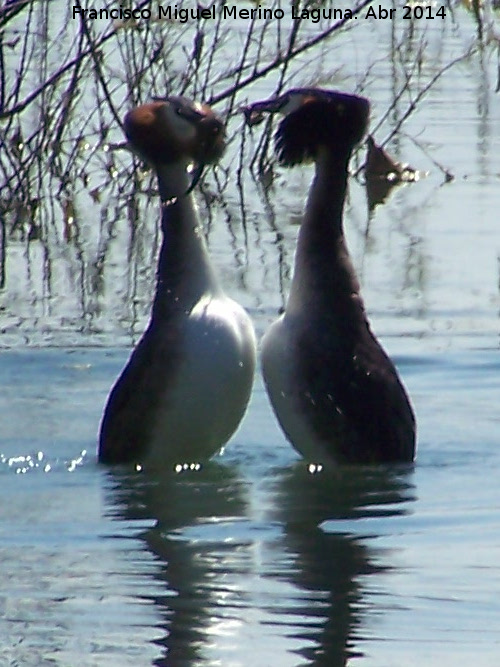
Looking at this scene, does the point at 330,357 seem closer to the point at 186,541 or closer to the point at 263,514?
the point at 263,514

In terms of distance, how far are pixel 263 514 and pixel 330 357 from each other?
646mm

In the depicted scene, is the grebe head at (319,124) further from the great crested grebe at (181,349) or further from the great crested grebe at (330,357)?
the great crested grebe at (181,349)

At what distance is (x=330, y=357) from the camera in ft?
23.2

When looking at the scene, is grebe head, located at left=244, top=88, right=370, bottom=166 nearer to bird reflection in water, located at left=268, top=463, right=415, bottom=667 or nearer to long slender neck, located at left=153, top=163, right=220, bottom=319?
long slender neck, located at left=153, top=163, right=220, bottom=319

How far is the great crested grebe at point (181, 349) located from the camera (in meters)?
7.12

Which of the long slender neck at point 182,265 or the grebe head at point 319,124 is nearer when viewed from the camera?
the long slender neck at point 182,265

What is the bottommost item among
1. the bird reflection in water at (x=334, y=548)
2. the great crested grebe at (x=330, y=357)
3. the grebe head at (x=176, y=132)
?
the bird reflection in water at (x=334, y=548)

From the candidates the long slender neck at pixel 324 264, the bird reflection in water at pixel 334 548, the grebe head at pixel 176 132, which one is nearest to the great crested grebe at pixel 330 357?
the long slender neck at pixel 324 264

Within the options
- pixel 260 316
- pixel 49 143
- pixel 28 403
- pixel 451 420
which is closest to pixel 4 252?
pixel 49 143

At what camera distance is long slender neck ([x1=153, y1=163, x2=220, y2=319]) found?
7188mm

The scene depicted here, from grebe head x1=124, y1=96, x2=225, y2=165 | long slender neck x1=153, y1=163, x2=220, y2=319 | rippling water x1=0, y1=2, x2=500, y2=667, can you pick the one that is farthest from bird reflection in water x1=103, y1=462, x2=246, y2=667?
grebe head x1=124, y1=96, x2=225, y2=165

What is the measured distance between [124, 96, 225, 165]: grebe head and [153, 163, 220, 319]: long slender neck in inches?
9.4

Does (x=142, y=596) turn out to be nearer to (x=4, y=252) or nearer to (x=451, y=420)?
(x=451, y=420)

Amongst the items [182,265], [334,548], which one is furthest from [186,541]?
[182,265]
